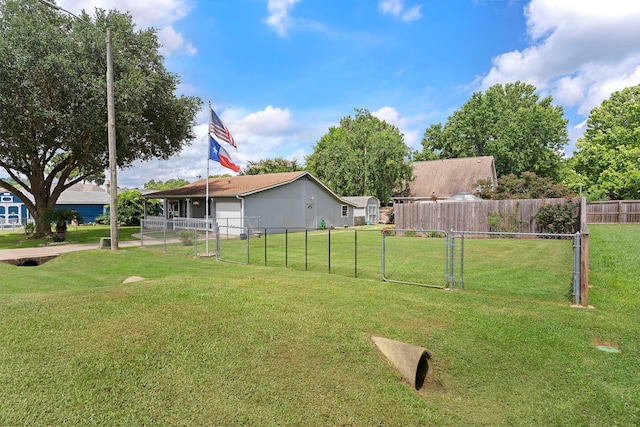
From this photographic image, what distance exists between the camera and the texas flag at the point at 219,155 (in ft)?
49.9

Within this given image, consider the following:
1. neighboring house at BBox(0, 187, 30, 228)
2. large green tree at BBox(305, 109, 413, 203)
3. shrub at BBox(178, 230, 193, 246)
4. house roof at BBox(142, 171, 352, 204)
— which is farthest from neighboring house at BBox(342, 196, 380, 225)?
neighboring house at BBox(0, 187, 30, 228)

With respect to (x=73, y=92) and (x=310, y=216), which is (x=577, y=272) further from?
(x=310, y=216)

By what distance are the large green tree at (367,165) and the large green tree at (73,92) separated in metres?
19.7

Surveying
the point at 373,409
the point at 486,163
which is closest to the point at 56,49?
the point at 373,409

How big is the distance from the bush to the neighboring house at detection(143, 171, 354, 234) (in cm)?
1476

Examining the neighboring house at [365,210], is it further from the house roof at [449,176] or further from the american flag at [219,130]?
the american flag at [219,130]

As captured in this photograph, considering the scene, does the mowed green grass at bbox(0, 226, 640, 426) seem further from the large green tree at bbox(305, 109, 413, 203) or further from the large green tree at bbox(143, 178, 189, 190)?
the large green tree at bbox(143, 178, 189, 190)

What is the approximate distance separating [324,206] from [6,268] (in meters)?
21.1

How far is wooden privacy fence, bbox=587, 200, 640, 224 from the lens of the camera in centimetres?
2539

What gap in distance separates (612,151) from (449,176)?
44.6ft

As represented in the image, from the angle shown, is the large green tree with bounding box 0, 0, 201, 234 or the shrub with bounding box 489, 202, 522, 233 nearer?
the large green tree with bounding box 0, 0, 201, 234

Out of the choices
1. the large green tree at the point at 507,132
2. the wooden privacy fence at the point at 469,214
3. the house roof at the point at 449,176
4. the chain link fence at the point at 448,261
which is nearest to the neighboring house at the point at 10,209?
the chain link fence at the point at 448,261

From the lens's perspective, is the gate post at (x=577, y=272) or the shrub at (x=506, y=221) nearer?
the gate post at (x=577, y=272)

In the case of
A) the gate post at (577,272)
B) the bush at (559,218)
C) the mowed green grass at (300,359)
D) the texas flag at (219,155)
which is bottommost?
the mowed green grass at (300,359)
